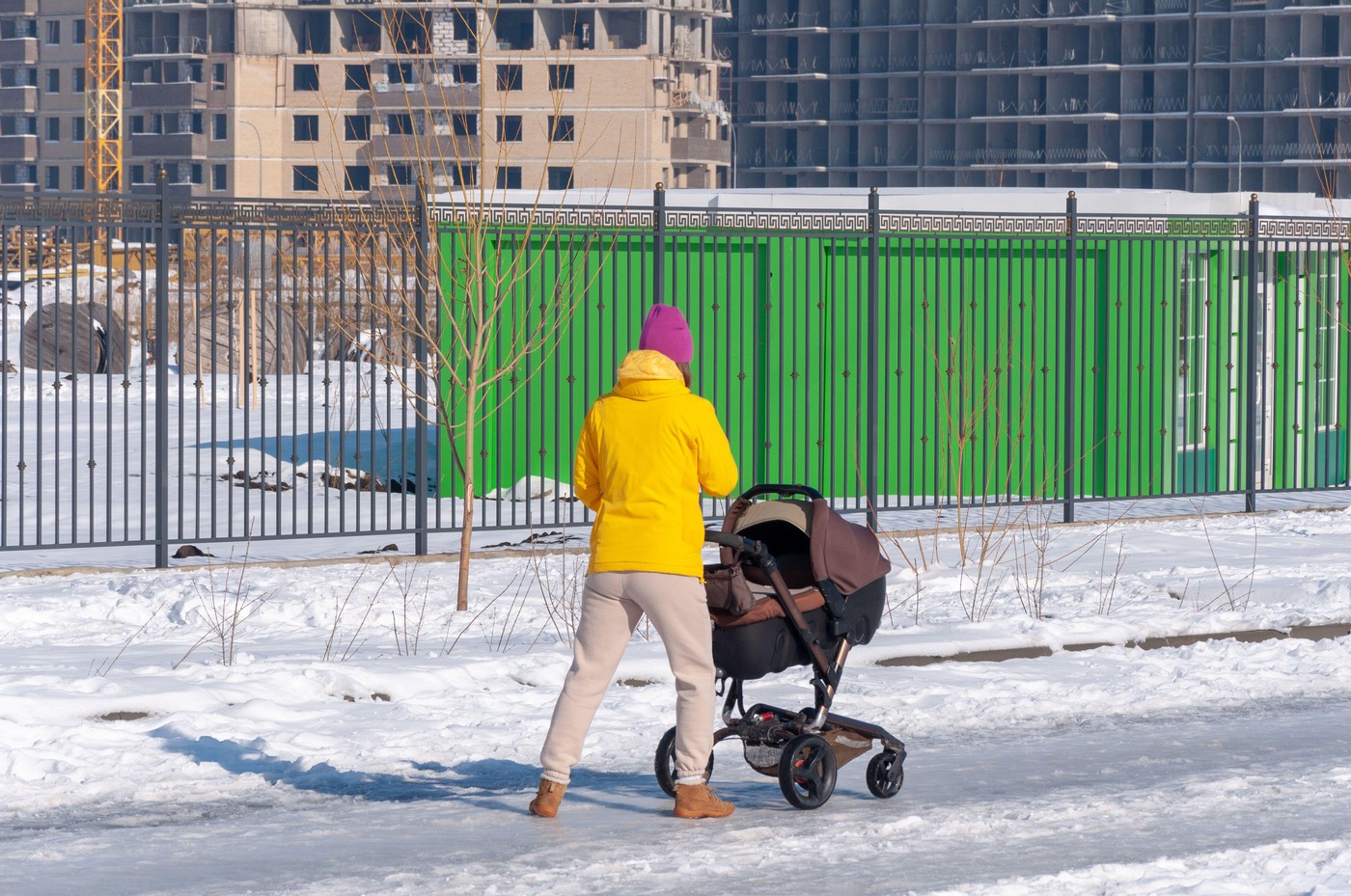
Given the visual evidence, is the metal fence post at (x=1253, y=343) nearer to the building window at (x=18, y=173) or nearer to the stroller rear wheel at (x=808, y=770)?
the stroller rear wheel at (x=808, y=770)

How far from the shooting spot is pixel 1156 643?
10336mm

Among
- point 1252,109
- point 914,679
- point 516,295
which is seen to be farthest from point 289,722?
point 1252,109

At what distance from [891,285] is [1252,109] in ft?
282

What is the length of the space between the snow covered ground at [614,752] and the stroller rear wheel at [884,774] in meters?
0.11

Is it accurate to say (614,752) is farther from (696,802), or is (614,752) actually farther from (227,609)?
(227,609)

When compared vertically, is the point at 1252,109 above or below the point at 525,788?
above

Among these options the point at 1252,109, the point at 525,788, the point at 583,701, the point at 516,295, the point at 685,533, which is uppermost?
the point at 1252,109

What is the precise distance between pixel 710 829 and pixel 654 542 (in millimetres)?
991

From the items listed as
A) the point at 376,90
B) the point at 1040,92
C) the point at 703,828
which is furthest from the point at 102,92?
the point at 703,828

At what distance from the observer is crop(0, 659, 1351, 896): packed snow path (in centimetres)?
593

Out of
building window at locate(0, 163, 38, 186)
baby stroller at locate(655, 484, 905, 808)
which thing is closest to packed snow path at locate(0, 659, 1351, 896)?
baby stroller at locate(655, 484, 905, 808)

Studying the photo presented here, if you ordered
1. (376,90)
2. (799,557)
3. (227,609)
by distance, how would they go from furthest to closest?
(376,90)
(227,609)
(799,557)

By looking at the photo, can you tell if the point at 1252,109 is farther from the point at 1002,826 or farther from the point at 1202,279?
the point at 1002,826

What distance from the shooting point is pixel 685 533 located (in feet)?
21.2
